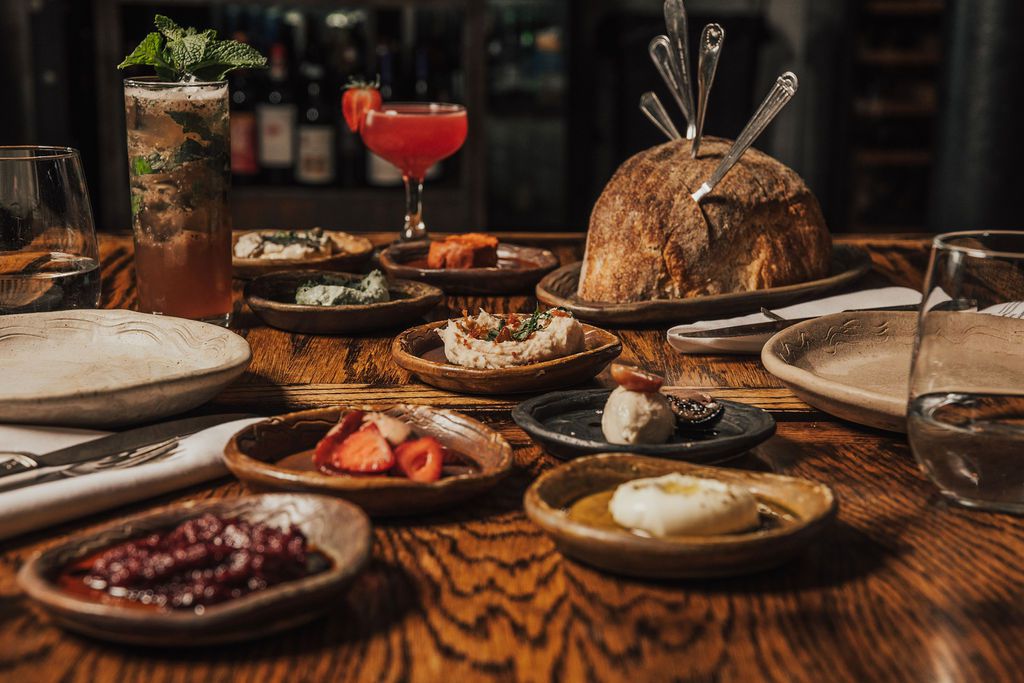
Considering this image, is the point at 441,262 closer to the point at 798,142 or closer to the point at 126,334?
the point at 126,334

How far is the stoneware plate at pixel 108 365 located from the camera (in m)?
1.16

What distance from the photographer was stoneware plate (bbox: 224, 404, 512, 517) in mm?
995

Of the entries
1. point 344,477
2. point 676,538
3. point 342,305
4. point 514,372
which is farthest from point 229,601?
point 342,305

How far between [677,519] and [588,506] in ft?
0.34

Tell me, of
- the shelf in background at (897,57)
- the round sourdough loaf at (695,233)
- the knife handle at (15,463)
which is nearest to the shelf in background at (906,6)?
the shelf in background at (897,57)

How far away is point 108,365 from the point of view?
55.2 inches

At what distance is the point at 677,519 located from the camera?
0.90 meters

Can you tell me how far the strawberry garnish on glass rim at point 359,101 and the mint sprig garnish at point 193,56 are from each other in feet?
2.25

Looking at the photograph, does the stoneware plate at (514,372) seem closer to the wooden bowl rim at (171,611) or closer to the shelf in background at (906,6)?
the wooden bowl rim at (171,611)

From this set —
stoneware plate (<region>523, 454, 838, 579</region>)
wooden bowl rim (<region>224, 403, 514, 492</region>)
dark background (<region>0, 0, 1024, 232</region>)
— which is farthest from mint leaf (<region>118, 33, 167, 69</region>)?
dark background (<region>0, 0, 1024, 232</region>)

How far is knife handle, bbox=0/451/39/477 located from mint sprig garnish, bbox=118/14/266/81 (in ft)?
2.18

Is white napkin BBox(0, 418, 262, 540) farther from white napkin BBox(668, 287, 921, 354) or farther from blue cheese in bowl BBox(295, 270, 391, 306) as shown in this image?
white napkin BBox(668, 287, 921, 354)

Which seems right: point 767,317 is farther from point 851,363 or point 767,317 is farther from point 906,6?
point 906,6

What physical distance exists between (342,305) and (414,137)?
66 cm
